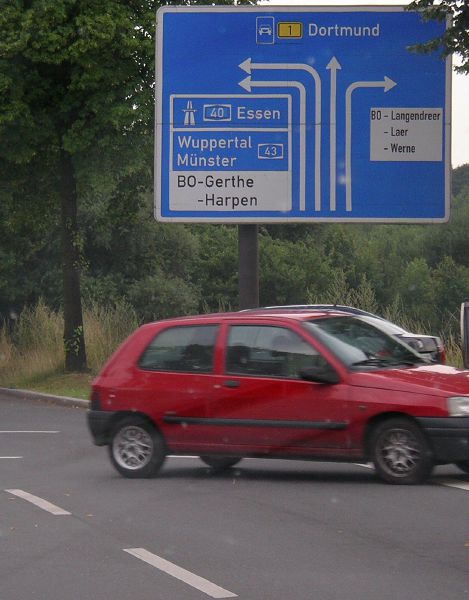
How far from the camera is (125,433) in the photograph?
1235cm

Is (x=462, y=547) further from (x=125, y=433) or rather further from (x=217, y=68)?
(x=217, y=68)

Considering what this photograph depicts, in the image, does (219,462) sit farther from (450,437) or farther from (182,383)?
(450,437)

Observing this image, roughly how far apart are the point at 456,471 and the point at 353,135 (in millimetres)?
9609

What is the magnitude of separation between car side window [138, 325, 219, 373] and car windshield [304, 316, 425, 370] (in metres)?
0.98

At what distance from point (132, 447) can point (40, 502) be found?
1735 millimetres

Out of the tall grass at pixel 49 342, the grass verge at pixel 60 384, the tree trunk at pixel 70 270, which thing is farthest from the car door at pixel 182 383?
the tree trunk at pixel 70 270

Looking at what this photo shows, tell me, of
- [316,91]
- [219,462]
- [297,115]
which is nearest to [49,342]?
[297,115]

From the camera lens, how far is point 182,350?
12273 millimetres

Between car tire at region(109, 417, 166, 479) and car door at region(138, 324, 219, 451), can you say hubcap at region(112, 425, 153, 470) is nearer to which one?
car tire at region(109, 417, 166, 479)

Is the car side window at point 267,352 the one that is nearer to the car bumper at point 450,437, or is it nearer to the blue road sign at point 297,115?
the car bumper at point 450,437

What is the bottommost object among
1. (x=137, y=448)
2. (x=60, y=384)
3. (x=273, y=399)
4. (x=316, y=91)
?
(x=60, y=384)

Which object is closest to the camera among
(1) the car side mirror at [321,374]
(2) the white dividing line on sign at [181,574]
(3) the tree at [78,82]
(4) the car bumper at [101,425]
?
(2) the white dividing line on sign at [181,574]

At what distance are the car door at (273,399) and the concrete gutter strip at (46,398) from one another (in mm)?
10281

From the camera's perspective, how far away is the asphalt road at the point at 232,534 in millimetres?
7227
